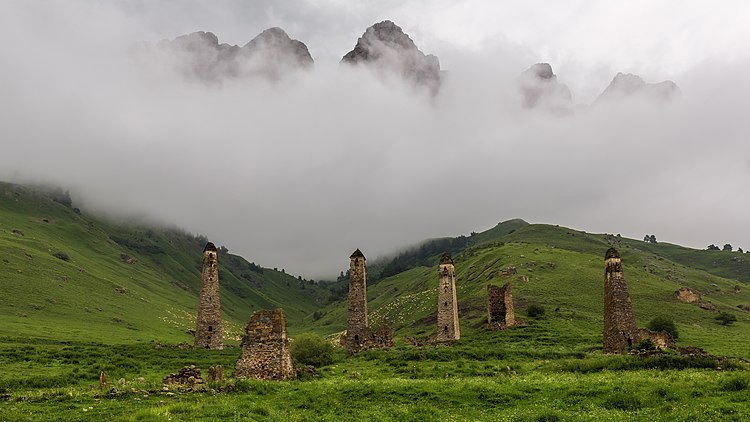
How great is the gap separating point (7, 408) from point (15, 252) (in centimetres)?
12728

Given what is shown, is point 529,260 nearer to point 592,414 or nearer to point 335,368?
point 335,368

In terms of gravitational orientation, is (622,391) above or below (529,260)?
below

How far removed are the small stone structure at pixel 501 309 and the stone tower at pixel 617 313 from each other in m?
22.9

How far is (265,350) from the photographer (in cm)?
2848

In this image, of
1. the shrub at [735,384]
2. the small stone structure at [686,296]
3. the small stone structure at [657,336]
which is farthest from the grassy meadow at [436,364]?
the small stone structure at [657,336]

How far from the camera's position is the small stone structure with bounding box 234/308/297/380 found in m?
28.3

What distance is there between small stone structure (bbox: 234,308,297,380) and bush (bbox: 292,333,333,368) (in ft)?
50.4

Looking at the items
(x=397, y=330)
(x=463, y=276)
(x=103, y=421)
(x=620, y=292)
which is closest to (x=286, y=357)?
(x=103, y=421)

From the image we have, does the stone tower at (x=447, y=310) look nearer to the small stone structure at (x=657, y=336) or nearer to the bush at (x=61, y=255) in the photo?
the small stone structure at (x=657, y=336)

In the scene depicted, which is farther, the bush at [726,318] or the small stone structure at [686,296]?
the small stone structure at [686,296]

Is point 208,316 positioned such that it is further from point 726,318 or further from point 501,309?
point 726,318

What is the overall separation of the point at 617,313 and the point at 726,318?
5442 cm

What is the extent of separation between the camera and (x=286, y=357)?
28828mm

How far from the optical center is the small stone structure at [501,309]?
200 ft
